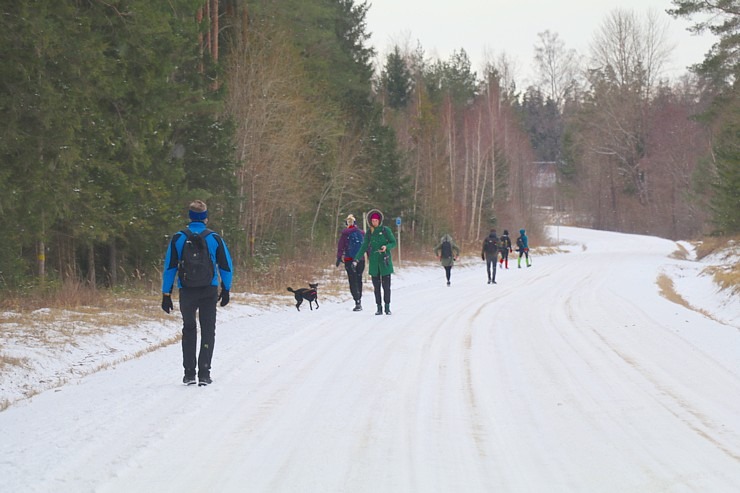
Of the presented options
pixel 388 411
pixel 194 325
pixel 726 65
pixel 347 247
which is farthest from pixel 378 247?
pixel 726 65

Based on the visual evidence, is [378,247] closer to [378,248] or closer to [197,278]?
[378,248]

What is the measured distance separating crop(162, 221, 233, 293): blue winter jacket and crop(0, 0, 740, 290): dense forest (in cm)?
587

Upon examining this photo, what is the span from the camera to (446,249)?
26.8 metres

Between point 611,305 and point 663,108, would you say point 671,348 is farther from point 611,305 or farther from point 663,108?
point 663,108

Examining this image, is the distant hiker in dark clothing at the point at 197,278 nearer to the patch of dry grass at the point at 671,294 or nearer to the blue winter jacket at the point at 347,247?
the blue winter jacket at the point at 347,247

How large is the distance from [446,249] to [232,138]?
26.9 ft

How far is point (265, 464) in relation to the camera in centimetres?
518

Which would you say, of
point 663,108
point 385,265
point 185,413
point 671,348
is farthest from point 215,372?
point 663,108

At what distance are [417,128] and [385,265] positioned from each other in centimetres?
3575

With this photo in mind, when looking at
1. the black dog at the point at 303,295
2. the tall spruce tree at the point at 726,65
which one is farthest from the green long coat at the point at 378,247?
the tall spruce tree at the point at 726,65

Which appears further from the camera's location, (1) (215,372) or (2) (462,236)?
(2) (462,236)

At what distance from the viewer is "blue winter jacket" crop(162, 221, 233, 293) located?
8.02 m

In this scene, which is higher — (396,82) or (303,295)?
(396,82)

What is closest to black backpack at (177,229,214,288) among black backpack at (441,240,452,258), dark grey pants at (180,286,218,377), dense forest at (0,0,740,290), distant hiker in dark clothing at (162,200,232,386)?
distant hiker in dark clothing at (162,200,232,386)
